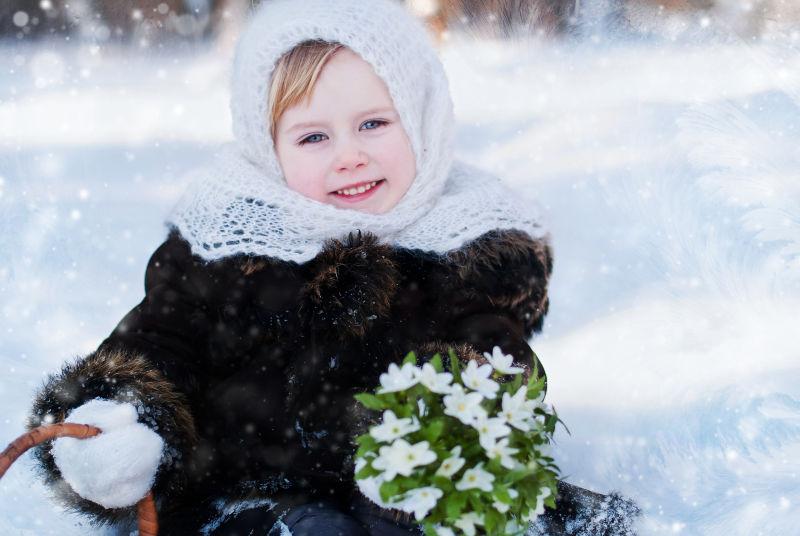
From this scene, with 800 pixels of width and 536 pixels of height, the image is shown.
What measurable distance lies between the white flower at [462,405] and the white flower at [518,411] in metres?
0.04

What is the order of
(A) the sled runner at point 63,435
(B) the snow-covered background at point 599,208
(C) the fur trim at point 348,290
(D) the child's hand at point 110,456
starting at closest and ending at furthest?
(A) the sled runner at point 63,435 < (D) the child's hand at point 110,456 < (C) the fur trim at point 348,290 < (B) the snow-covered background at point 599,208

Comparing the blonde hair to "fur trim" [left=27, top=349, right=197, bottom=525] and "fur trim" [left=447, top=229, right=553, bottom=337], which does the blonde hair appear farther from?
"fur trim" [left=27, top=349, right=197, bottom=525]

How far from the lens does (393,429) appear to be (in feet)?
3.05

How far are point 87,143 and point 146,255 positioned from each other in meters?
0.30

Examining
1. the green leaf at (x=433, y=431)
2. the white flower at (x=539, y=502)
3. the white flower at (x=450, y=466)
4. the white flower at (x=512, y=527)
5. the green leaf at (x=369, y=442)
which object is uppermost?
the green leaf at (x=433, y=431)

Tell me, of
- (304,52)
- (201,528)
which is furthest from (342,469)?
(304,52)

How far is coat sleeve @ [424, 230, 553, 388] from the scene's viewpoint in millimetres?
1452

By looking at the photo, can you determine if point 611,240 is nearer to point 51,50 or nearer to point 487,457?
point 487,457

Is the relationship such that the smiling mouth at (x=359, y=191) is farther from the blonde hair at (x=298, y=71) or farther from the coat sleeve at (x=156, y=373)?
the coat sleeve at (x=156, y=373)

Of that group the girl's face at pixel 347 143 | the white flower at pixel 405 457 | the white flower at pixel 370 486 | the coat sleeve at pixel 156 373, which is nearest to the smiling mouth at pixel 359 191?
the girl's face at pixel 347 143

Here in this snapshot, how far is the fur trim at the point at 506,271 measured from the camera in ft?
4.89

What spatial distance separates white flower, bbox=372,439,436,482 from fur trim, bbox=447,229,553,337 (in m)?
0.60

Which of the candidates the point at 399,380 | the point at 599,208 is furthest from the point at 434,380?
the point at 599,208

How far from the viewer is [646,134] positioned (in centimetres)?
200
